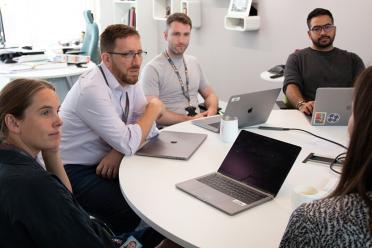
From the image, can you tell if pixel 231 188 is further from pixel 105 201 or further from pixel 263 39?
pixel 263 39

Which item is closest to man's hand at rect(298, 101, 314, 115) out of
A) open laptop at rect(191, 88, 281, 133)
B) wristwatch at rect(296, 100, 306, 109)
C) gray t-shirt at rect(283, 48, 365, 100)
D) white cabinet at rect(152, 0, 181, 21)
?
wristwatch at rect(296, 100, 306, 109)

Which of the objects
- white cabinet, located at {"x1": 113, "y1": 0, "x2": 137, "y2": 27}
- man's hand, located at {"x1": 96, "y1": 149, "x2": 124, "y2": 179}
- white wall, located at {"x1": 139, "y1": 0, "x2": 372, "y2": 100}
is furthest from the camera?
white cabinet, located at {"x1": 113, "y1": 0, "x2": 137, "y2": 27}

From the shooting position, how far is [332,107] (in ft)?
7.37

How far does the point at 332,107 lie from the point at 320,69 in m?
0.89

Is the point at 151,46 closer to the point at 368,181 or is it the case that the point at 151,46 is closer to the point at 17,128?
the point at 17,128

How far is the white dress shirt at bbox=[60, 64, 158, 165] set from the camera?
193 cm

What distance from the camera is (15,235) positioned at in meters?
1.07

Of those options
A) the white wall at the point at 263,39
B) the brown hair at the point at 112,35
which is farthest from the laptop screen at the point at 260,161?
the white wall at the point at 263,39

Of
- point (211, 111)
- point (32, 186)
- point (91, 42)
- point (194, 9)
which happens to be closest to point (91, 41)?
point (91, 42)

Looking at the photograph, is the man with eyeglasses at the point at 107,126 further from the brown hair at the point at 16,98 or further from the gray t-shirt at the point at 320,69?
the gray t-shirt at the point at 320,69

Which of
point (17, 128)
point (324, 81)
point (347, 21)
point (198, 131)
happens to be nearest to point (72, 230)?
point (17, 128)

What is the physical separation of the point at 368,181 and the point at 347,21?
281cm

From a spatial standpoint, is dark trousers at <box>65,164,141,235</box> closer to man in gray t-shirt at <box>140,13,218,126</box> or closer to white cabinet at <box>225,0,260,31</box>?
man in gray t-shirt at <box>140,13,218,126</box>

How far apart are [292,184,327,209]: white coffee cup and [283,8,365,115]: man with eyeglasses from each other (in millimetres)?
1676
